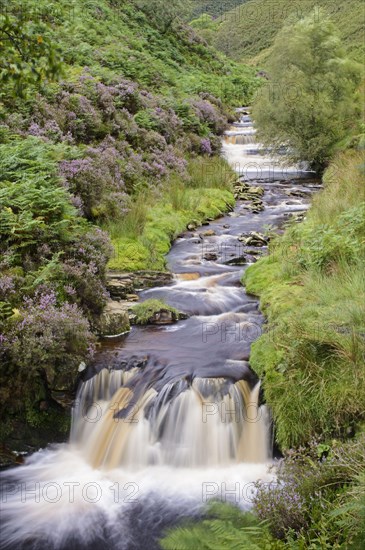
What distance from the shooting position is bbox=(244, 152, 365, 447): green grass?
5184 millimetres

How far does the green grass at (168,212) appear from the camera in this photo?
33.8 feet

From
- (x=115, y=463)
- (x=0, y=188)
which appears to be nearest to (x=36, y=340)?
(x=115, y=463)

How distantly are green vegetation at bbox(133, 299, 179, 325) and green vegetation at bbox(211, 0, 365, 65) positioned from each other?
6468 cm

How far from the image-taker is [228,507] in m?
4.17

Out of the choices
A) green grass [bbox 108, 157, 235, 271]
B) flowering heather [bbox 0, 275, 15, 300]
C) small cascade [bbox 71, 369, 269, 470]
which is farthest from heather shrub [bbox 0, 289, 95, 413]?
green grass [bbox 108, 157, 235, 271]

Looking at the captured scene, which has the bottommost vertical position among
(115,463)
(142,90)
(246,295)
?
(115,463)

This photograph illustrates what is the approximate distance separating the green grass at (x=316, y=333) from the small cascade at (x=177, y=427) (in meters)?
0.39

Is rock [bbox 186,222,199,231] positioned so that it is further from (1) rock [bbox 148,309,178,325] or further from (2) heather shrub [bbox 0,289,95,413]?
(2) heather shrub [bbox 0,289,95,413]

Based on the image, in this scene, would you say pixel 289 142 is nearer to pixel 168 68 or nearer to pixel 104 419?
pixel 168 68

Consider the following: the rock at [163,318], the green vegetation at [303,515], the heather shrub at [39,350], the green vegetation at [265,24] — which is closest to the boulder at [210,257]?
the rock at [163,318]

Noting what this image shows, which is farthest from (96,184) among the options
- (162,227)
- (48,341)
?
(48,341)

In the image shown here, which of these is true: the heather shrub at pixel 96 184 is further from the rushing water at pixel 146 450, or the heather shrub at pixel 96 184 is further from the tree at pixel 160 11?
the tree at pixel 160 11

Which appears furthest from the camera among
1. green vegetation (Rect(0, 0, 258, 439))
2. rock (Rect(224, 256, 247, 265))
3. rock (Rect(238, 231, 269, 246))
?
rock (Rect(238, 231, 269, 246))

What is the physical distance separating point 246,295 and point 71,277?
326cm
